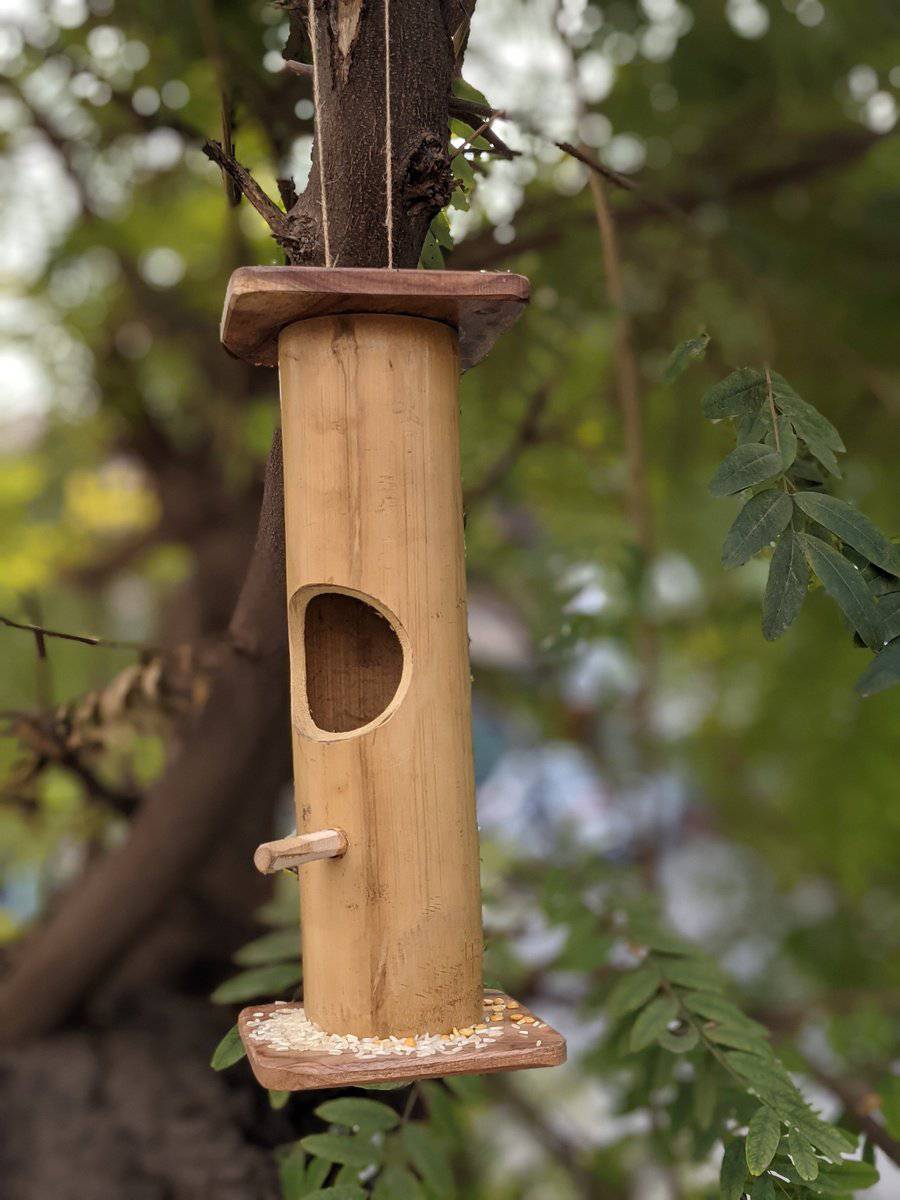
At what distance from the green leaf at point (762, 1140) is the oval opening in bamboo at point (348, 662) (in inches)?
22.6

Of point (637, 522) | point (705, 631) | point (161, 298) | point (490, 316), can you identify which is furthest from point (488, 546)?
point (490, 316)

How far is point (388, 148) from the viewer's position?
1226 millimetres

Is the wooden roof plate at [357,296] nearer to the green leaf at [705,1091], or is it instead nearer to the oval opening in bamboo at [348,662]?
the oval opening in bamboo at [348,662]

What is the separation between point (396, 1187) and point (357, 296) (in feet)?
3.30

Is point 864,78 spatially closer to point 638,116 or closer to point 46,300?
point 638,116

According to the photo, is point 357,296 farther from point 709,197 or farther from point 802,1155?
point 709,197

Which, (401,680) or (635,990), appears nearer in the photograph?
(401,680)

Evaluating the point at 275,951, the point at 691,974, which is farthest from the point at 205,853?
the point at 691,974

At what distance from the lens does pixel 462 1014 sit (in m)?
1.21

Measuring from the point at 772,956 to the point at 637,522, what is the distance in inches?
97.8

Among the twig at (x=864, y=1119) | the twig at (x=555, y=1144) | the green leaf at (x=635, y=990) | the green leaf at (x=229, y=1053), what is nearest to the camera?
the green leaf at (x=229, y=1053)

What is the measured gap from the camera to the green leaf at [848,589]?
112cm

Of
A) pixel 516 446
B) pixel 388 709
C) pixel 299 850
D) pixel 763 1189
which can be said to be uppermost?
pixel 516 446

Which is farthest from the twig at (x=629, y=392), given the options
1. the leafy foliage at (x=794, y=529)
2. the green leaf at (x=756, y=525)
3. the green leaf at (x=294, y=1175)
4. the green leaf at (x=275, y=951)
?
the green leaf at (x=294, y=1175)
